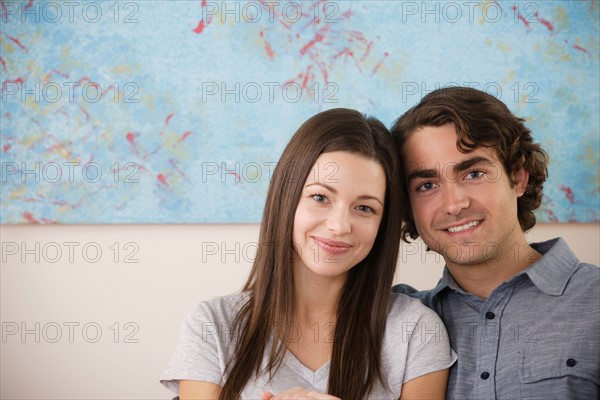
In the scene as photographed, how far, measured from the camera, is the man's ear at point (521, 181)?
1763 millimetres

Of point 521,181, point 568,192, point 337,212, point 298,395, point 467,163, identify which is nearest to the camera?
point 298,395

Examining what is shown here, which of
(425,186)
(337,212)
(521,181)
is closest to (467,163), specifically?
(425,186)

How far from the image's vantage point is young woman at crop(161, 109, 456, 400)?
59.8 inches

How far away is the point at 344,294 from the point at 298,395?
37 cm

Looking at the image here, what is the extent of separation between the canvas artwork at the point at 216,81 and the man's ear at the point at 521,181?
0.89m

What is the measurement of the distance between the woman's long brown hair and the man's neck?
194 mm

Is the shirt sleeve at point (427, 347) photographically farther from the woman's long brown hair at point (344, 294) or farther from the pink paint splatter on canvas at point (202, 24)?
the pink paint splatter on canvas at point (202, 24)

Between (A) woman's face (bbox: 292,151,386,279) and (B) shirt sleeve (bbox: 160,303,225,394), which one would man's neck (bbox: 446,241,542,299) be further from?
(B) shirt sleeve (bbox: 160,303,225,394)

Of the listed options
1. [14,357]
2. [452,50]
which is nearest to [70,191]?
[14,357]

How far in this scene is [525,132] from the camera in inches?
70.1

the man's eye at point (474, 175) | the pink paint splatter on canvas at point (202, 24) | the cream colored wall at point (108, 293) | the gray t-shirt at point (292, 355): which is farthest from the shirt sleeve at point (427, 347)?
the pink paint splatter on canvas at point (202, 24)

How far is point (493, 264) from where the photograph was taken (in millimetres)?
1643

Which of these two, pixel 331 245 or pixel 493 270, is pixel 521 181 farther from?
pixel 331 245

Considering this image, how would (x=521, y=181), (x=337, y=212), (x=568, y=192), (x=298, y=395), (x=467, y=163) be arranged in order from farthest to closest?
(x=568, y=192)
(x=521, y=181)
(x=467, y=163)
(x=337, y=212)
(x=298, y=395)
